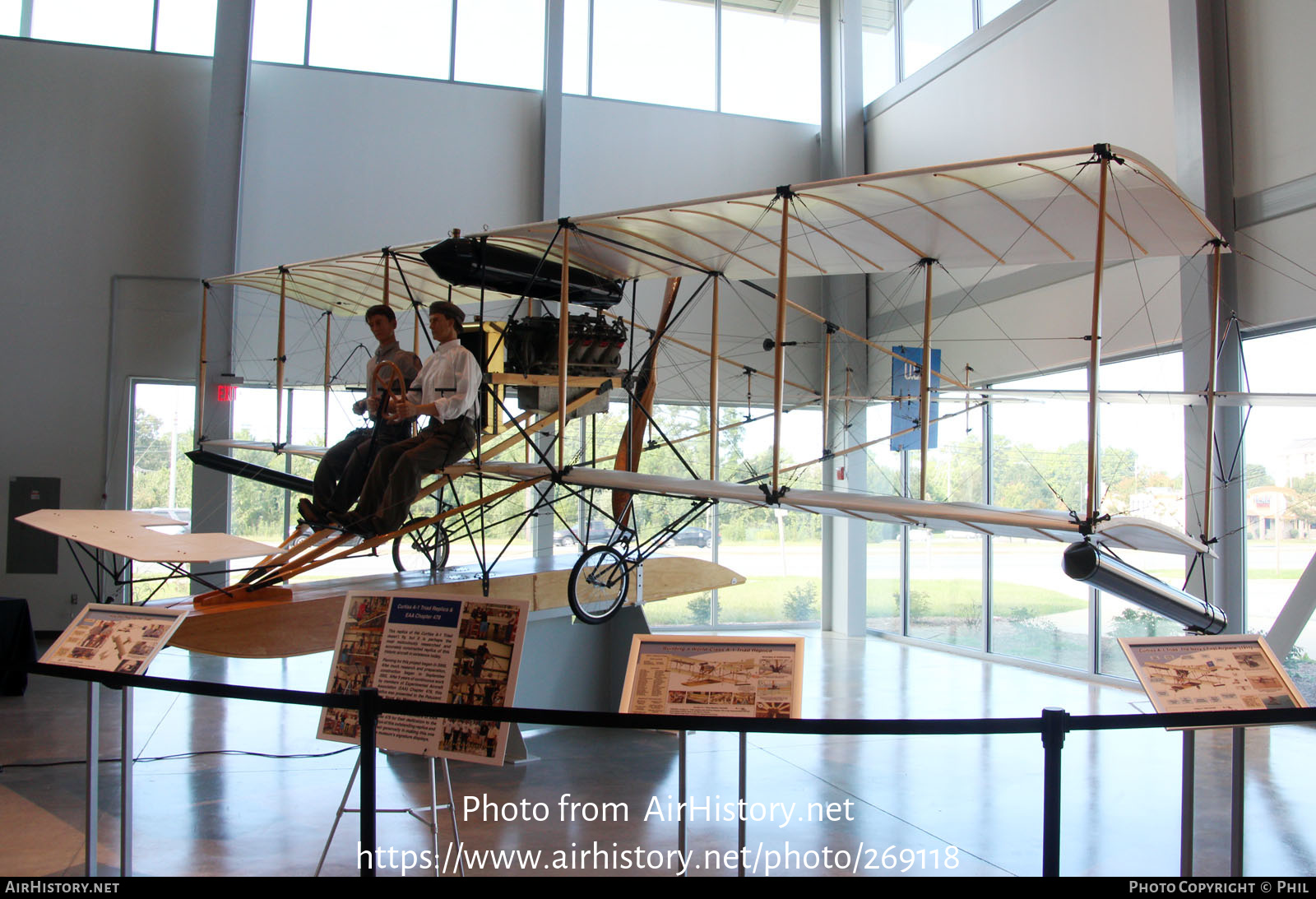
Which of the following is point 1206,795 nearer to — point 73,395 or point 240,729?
point 240,729

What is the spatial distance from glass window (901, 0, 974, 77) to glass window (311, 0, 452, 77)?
20.1 feet

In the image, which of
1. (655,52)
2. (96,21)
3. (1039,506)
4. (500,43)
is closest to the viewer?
(1039,506)

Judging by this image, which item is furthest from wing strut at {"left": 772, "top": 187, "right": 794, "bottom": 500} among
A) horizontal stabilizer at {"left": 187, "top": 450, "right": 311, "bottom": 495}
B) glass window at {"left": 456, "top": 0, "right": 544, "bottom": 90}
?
glass window at {"left": 456, "top": 0, "right": 544, "bottom": 90}

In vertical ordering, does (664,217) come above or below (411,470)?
above

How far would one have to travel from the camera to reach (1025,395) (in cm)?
715

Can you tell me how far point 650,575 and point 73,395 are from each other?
7698 mm

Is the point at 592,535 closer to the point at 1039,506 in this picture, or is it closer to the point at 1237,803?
the point at 1039,506

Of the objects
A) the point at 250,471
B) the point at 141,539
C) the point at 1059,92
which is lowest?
the point at 141,539

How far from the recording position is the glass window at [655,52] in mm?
12703

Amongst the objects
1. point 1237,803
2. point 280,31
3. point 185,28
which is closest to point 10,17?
point 185,28

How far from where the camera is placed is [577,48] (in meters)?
12.6

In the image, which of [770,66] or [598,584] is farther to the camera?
[770,66]

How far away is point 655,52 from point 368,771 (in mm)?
12349

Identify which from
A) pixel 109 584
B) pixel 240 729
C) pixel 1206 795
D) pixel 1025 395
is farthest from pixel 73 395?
pixel 1206 795
